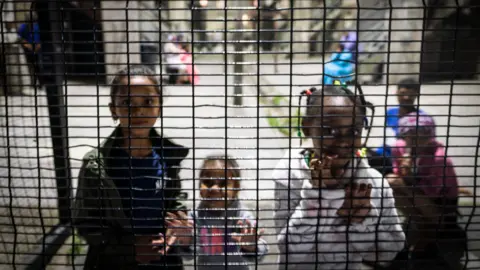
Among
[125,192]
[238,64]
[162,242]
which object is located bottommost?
[162,242]

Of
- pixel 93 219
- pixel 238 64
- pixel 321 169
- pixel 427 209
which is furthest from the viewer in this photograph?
pixel 427 209

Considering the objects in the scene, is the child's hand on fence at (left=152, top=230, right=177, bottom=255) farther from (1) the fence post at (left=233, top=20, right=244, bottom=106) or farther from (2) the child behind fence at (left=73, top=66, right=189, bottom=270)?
(1) the fence post at (left=233, top=20, right=244, bottom=106)

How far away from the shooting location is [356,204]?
1.94 m

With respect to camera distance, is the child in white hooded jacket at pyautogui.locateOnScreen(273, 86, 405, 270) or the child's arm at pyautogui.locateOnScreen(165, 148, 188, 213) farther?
the child's arm at pyautogui.locateOnScreen(165, 148, 188, 213)

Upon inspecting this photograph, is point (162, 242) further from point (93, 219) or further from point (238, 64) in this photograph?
point (238, 64)

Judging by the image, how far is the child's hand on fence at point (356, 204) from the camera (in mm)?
1854

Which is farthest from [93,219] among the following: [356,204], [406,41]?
[406,41]

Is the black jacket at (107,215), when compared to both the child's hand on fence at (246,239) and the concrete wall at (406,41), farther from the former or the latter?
the concrete wall at (406,41)

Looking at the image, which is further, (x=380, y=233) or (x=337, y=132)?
(x=380, y=233)

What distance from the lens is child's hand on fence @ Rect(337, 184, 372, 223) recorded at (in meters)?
1.85

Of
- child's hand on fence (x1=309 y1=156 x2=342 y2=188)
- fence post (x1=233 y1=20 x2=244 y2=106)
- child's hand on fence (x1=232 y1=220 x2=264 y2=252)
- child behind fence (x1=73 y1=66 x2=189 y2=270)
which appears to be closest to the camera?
fence post (x1=233 y1=20 x2=244 y2=106)

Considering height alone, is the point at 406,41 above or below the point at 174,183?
above

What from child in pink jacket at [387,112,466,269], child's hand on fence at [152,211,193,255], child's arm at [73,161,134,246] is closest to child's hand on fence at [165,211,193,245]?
child's hand on fence at [152,211,193,255]

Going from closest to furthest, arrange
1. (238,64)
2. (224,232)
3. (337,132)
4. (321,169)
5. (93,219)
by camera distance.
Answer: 1. (238,64)
2. (321,169)
3. (337,132)
4. (224,232)
5. (93,219)
